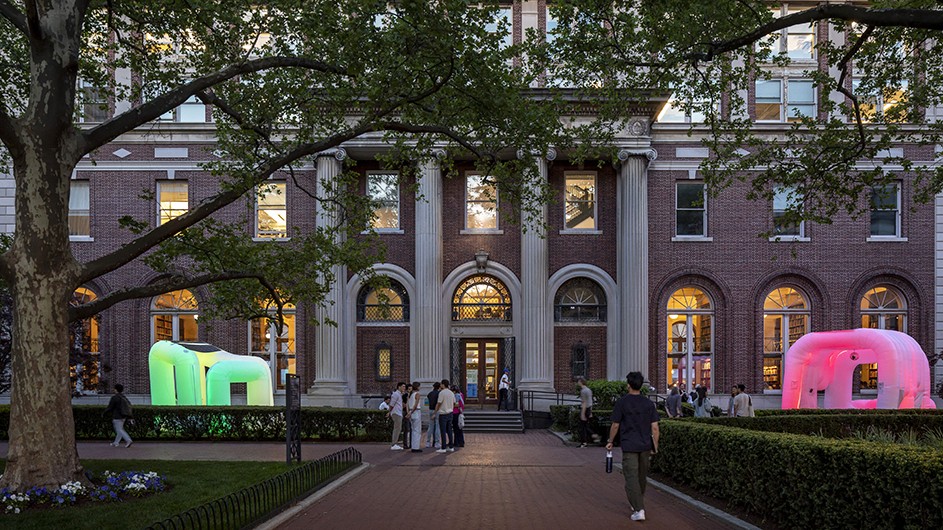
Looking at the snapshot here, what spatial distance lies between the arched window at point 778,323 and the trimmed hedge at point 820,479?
21.2 metres

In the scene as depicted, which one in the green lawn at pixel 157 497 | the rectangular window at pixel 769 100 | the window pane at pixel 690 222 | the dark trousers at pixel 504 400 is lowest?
the dark trousers at pixel 504 400

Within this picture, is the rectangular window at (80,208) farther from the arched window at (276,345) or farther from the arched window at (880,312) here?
the arched window at (880,312)

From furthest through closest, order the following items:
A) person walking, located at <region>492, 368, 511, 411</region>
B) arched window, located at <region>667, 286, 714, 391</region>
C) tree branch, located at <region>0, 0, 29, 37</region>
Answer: arched window, located at <region>667, 286, 714, 391</region> → person walking, located at <region>492, 368, 511, 411</region> → tree branch, located at <region>0, 0, 29, 37</region>

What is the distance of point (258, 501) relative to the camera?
11102 mm

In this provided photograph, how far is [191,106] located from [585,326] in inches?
681

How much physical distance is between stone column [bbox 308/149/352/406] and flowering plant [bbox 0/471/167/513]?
1805 centimetres

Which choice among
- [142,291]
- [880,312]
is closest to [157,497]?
[142,291]

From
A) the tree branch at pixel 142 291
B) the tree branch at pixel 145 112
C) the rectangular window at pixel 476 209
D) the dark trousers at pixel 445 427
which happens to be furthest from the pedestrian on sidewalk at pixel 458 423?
the rectangular window at pixel 476 209

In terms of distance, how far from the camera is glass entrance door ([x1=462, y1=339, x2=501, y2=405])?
33.6m

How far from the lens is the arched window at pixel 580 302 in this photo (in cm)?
3334

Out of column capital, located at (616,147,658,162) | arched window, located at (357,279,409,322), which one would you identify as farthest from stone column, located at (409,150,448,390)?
column capital, located at (616,147,658,162)

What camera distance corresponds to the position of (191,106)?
33500 mm

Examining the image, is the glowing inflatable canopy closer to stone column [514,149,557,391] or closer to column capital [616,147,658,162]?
stone column [514,149,557,391]

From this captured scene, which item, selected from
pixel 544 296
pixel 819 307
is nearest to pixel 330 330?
pixel 544 296
